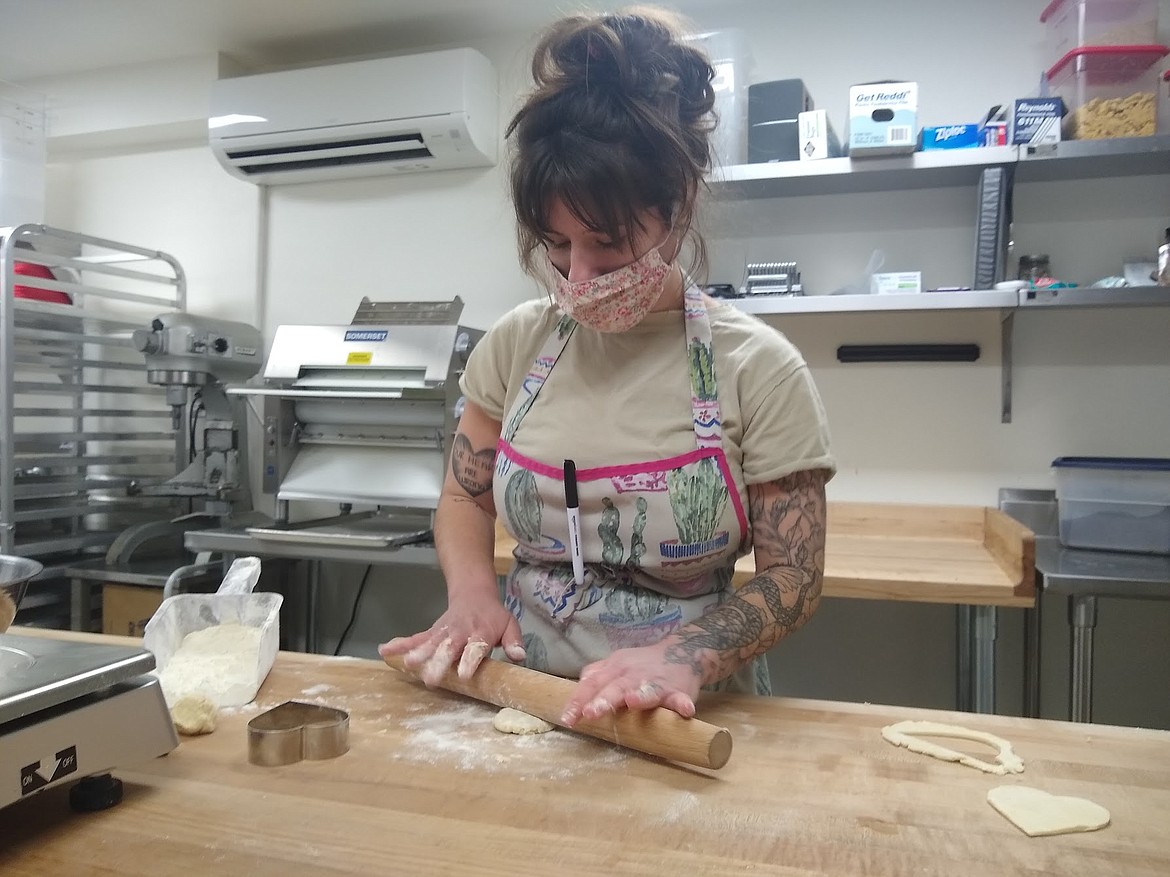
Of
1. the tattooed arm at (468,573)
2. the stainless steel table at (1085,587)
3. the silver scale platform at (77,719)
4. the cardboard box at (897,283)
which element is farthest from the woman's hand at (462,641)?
the cardboard box at (897,283)

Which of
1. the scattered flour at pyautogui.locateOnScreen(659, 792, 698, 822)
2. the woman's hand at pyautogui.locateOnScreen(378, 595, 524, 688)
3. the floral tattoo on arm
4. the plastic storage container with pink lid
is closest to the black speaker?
the plastic storage container with pink lid

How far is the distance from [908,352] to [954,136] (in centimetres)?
56

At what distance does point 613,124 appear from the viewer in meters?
0.82

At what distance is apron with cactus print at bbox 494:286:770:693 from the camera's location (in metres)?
0.91

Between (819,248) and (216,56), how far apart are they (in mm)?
2151

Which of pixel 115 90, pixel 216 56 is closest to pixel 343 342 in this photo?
pixel 216 56

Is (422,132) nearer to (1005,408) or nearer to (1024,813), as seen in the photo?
(1005,408)

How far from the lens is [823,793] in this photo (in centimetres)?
66

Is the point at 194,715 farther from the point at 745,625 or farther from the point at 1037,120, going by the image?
the point at 1037,120

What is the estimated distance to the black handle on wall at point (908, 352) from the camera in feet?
7.32

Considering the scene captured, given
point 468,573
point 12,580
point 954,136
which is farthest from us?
point 954,136

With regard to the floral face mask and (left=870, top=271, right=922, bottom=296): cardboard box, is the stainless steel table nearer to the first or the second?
(left=870, top=271, right=922, bottom=296): cardboard box

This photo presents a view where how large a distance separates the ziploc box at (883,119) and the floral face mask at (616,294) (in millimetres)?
1327

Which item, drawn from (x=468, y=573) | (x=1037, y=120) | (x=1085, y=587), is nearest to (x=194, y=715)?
(x=468, y=573)
